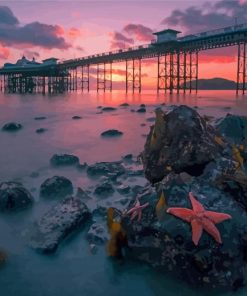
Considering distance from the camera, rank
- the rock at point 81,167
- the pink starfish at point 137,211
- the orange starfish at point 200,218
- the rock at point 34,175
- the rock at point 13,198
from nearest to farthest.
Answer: the orange starfish at point 200,218
the pink starfish at point 137,211
the rock at point 13,198
the rock at point 34,175
the rock at point 81,167

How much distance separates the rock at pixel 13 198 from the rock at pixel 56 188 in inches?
21.0

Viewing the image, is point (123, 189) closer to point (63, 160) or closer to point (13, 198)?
point (13, 198)

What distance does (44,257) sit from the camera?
4.68m

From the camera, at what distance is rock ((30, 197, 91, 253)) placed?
489 centimetres

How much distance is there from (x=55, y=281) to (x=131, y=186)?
3409 mm

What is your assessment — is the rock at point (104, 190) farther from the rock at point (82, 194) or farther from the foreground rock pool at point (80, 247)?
the rock at point (82, 194)

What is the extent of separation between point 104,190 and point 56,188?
1014mm

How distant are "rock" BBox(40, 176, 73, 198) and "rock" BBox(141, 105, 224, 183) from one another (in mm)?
2204

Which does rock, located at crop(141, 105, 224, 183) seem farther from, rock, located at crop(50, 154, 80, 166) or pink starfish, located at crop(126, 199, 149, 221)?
rock, located at crop(50, 154, 80, 166)

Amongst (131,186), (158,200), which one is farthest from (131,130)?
(158,200)

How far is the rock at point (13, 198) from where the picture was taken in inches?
245

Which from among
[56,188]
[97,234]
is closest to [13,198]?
[56,188]

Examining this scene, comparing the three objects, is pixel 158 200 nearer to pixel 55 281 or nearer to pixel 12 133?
pixel 55 281

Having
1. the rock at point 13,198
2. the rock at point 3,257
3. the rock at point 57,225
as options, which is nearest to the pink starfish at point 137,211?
the rock at point 57,225
